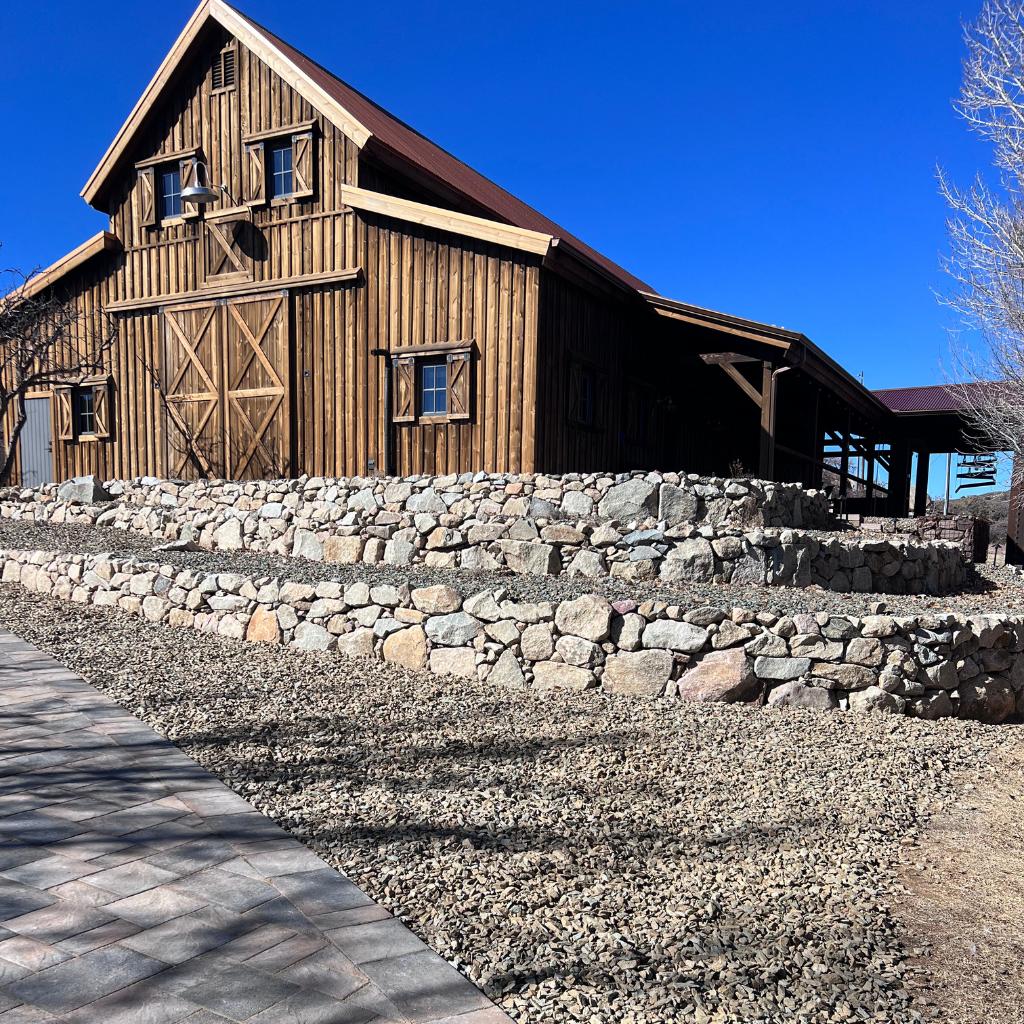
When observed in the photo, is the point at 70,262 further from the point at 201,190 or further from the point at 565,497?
the point at 565,497

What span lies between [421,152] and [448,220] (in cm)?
433

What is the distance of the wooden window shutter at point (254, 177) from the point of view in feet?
42.4

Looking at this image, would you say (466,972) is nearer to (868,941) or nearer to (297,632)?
(868,941)

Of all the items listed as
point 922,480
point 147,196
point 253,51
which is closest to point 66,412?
point 147,196

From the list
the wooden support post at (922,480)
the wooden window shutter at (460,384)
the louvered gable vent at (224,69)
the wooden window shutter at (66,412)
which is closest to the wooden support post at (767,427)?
the wooden window shutter at (460,384)

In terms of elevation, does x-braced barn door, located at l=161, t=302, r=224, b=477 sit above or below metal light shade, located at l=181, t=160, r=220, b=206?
below

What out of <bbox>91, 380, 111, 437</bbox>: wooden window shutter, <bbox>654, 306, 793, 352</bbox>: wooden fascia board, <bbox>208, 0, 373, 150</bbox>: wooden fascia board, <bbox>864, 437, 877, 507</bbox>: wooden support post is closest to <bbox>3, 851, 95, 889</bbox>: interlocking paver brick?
<bbox>654, 306, 793, 352</bbox>: wooden fascia board

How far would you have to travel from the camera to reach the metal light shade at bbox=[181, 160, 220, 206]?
12758 millimetres

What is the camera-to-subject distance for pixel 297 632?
718 centimetres

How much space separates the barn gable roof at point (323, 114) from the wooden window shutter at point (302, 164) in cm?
56

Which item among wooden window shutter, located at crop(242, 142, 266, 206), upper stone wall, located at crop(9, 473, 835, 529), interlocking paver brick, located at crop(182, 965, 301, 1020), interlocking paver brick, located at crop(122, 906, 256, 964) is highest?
wooden window shutter, located at crop(242, 142, 266, 206)

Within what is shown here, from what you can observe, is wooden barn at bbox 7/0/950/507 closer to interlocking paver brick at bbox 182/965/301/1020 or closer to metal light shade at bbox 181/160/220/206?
metal light shade at bbox 181/160/220/206

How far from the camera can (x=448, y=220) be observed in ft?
36.0

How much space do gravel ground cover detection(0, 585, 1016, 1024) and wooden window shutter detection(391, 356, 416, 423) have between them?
5906 mm
